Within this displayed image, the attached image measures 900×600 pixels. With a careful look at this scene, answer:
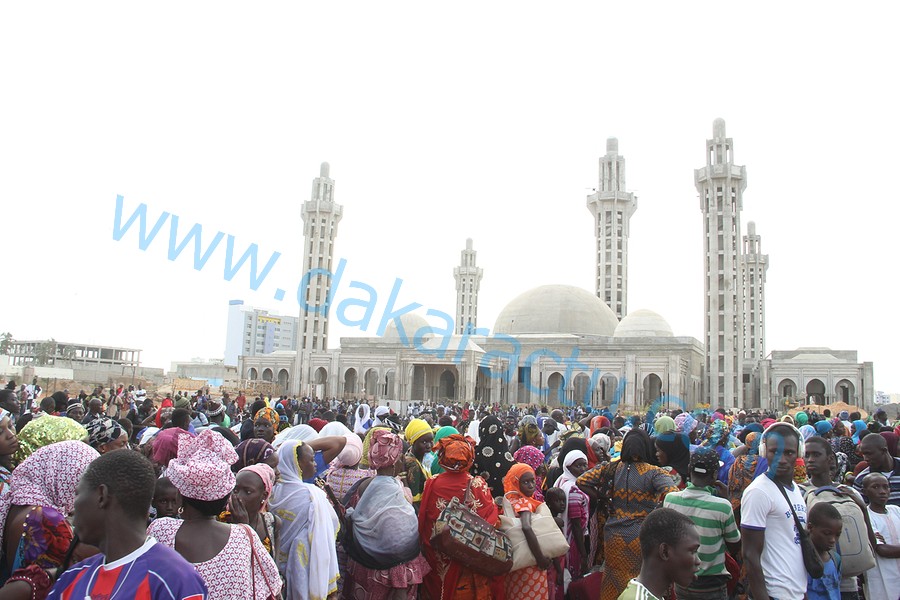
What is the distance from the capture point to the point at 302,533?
3.86 metres

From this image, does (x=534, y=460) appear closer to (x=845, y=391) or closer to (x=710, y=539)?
(x=710, y=539)

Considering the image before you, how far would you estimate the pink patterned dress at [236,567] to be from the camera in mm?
2748

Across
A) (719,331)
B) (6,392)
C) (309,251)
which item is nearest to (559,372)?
(719,331)

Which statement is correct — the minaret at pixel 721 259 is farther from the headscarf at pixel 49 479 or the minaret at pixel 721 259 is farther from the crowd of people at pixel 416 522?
the headscarf at pixel 49 479

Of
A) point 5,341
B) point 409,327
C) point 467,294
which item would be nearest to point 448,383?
point 409,327

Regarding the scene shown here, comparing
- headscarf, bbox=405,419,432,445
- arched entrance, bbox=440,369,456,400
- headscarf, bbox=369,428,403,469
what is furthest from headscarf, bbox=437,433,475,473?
arched entrance, bbox=440,369,456,400

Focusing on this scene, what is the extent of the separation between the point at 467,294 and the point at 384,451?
60.4 m

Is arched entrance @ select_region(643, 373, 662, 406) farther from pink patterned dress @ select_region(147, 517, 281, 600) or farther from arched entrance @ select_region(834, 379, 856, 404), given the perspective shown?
pink patterned dress @ select_region(147, 517, 281, 600)

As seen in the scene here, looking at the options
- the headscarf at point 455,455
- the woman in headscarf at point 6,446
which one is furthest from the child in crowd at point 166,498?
the headscarf at point 455,455

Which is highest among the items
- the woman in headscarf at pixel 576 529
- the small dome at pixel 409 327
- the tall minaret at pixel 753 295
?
the tall minaret at pixel 753 295

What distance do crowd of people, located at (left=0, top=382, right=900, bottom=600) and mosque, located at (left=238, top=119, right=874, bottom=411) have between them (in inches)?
1227

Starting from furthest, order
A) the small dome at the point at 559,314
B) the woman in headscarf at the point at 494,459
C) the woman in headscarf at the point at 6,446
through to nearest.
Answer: the small dome at the point at 559,314, the woman in headscarf at the point at 494,459, the woman in headscarf at the point at 6,446

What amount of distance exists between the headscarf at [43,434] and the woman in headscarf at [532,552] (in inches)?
102

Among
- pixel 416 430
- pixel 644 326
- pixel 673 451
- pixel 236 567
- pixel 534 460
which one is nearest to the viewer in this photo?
pixel 236 567
